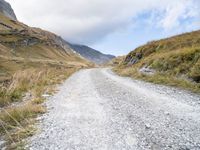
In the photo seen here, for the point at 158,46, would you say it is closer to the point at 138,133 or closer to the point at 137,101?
the point at 137,101

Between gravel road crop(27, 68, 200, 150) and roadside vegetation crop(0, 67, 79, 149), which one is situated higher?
gravel road crop(27, 68, 200, 150)

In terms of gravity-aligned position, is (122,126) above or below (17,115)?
above

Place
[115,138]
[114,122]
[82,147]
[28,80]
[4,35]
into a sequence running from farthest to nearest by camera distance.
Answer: [4,35] < [28,80] < [114,122] < [115,138] < [82,147]

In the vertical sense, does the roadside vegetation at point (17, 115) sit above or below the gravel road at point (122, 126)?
below

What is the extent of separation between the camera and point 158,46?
127 ft

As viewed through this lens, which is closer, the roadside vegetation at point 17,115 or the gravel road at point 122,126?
the gravel road at point 122,126

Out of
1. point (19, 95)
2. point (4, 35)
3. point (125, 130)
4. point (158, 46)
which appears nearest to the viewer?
point (125, 130)

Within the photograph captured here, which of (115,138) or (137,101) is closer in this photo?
(115,138)

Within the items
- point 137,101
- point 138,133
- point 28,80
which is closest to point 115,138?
point 138,133

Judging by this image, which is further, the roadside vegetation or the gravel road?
the roadside vegetation

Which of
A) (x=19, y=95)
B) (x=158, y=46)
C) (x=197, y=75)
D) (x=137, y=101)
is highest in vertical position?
(x=158, y=46)

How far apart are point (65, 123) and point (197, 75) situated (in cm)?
1164

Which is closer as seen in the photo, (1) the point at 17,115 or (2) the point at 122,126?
(2) the point at 122,126

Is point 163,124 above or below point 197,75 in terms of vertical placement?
below
